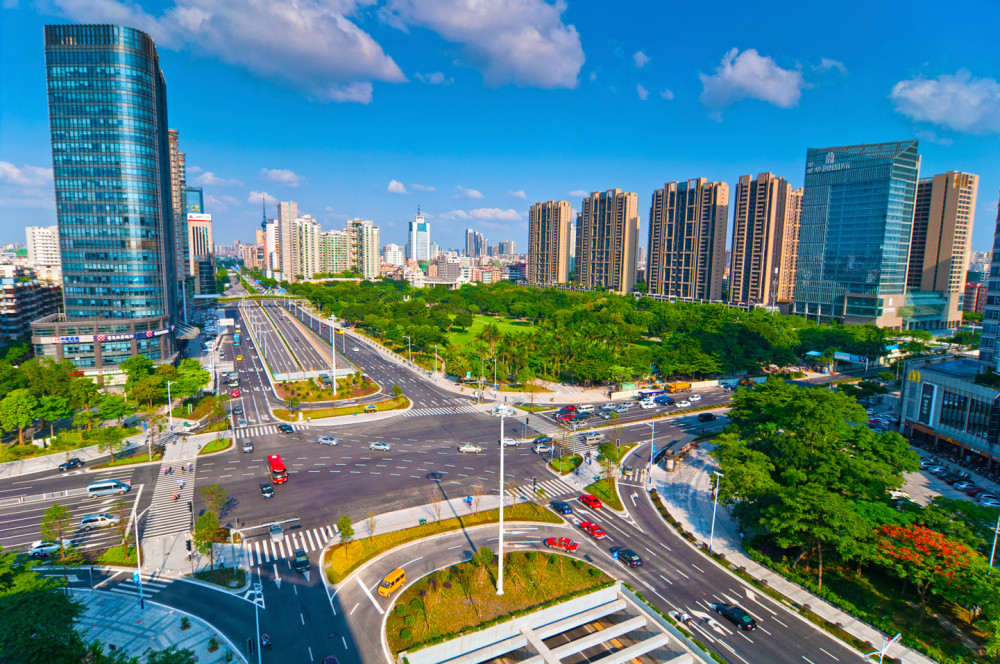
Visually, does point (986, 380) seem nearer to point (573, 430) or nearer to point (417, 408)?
point (573, 430)

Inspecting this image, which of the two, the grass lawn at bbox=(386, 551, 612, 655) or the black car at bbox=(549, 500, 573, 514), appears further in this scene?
the black car at bbox=(549, 500, 573, 514)

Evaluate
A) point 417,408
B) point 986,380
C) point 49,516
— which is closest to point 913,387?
point 986,380

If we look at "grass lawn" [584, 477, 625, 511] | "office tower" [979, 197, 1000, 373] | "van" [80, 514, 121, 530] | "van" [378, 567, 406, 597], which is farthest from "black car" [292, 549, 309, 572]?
"office tower" [979, 197, 1000, 373]

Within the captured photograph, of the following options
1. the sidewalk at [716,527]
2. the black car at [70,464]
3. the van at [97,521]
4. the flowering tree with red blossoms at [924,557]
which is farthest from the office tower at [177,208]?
the flowering tree with red blossoms at [924,557]

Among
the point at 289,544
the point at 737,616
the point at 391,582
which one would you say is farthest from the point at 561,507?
the point at 289,544

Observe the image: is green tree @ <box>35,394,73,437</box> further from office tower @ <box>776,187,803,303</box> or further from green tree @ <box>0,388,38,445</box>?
office tower @ <box>776,187,803,303</box>

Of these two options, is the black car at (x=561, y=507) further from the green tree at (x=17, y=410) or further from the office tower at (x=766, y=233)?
the office tower at (x=766, y=233)

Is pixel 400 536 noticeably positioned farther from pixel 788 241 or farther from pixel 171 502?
pixel 788 241
